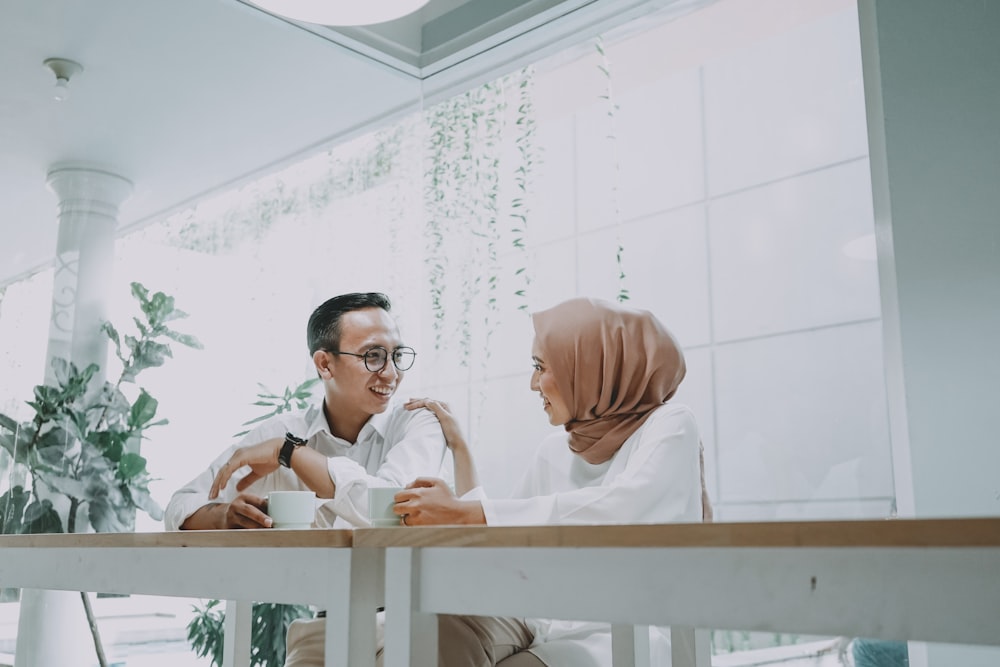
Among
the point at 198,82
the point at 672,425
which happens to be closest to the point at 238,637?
the point at 672,425

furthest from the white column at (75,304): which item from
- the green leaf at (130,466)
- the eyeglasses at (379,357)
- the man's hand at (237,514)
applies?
the man's hand at (237,514)

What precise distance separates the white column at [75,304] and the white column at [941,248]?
285 centimetres

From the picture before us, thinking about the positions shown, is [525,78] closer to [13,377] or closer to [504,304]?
[504,304]

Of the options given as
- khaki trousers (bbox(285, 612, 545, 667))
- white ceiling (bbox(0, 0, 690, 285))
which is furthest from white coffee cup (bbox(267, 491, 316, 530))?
white ceiling (bbox(0, 0, 690, 285))

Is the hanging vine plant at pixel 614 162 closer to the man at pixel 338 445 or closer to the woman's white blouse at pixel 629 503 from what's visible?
the man at pixel 338 445

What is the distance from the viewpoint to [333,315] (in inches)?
104

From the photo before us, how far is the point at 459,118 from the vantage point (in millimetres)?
3594

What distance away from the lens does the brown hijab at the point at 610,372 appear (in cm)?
208

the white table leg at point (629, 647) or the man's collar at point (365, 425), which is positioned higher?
the man's collar at point (365, 425)

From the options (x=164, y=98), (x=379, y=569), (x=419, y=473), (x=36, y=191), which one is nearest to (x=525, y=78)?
(x=164, y=98)

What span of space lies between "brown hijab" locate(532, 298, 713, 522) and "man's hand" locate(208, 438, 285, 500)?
2.26 ft

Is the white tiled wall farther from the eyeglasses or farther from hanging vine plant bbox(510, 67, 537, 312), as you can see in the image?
the eyeglasses

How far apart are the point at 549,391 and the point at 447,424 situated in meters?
0.38

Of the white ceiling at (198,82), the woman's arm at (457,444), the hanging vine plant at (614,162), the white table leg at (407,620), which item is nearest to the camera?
the white table leg at (407,620)
